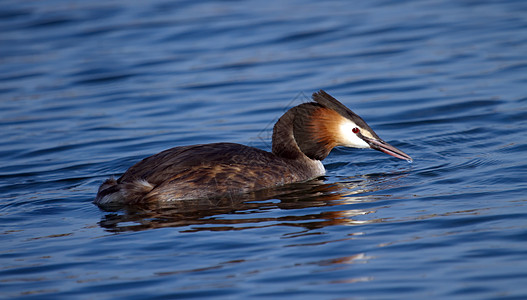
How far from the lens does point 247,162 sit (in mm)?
8398

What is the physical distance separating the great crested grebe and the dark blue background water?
0.83 ft

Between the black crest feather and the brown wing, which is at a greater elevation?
the black crest feather

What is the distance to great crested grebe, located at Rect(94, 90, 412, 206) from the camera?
26.3 ft

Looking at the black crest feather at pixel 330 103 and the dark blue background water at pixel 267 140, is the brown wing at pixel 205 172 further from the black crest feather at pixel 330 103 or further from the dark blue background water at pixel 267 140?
the black crest feather at pixel 330 103

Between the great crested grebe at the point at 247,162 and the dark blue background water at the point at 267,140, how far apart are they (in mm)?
252

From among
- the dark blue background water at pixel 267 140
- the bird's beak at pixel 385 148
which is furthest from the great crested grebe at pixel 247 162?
the dark blue background water at pixel 267 140

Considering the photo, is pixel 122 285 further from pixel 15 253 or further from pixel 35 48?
pixel 35 48

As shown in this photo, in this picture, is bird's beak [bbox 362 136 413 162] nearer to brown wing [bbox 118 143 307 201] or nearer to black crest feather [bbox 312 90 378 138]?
black crest feather [bbox 312 90 378 138]

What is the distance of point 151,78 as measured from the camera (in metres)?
14.6

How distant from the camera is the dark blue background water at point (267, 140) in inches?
238

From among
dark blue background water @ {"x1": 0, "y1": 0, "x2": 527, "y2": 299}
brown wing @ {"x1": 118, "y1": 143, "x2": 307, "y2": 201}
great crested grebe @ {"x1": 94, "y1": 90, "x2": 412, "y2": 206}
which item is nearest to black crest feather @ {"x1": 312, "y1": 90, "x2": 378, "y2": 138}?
great crested grebe @ {"x1": 94, "y1": 90, "x2": 412, "y2": 206}

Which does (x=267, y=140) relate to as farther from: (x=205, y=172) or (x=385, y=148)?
(x=205, y=172)

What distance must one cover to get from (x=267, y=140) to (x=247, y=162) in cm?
235

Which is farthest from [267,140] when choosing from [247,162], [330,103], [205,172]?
[205,172]
